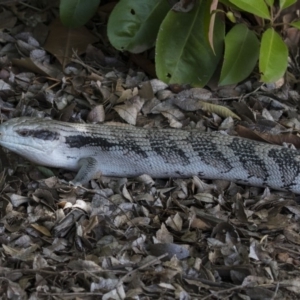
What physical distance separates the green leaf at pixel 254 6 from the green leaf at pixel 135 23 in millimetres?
771

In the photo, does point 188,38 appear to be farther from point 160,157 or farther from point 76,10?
point 160,157

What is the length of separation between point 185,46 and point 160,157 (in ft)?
3.67

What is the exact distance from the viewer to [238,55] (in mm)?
5270

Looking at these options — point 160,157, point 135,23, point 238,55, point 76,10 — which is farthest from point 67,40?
point 160,157

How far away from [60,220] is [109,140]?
0.85 metres

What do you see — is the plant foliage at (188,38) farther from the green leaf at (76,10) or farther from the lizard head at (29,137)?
the lizard head at (29,137)

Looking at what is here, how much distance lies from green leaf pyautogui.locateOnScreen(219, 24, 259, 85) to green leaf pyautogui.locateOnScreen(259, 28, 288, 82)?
22cm

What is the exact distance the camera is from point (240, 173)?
4730 mm

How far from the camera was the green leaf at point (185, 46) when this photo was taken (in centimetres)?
522

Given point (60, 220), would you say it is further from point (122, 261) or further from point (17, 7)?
point (17, 7)

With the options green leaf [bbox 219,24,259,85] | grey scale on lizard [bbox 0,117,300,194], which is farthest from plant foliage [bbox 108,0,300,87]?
grey scale on lizard [bbox 0,117,300,194]

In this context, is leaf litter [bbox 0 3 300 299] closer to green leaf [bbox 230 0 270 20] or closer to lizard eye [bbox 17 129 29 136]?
lizard eye [bbox 17 129 29 136]

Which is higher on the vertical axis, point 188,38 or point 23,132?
point 188,38

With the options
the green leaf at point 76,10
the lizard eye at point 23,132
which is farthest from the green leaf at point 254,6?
the lizard eye at point 23,132
